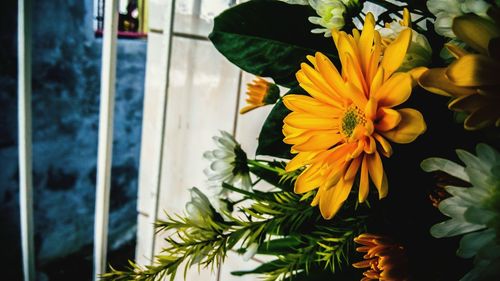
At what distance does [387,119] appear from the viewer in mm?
312

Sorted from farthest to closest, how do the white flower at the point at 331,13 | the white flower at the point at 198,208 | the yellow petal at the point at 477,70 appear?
1. the white flower at the point at 198,208
2. the white flower at the point at 331,13
3. the yellow petal at the point at 477,70

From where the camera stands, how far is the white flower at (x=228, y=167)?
64 cm

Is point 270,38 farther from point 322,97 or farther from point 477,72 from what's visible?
point 477,72

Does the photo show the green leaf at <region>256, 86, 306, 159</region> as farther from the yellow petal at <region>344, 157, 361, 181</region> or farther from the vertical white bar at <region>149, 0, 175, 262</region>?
the vertical white bar at <region>149, 0, 175, 262</region>

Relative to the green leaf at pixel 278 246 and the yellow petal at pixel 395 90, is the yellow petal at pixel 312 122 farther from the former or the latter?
the green leaf at pixel 278 246

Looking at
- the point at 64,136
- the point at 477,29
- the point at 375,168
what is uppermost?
the point at 477,29

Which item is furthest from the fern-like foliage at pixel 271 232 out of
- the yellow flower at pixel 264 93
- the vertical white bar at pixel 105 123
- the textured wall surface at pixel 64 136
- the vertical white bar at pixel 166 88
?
the textured wall surface at pixel 64 136

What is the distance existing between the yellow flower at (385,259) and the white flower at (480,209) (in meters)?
0.05

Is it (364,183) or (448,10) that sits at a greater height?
(448,10)

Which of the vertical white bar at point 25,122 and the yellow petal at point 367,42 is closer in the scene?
the yellow petal at point 367,42

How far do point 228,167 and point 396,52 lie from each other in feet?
1.25

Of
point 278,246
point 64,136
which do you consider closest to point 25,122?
point 278,246

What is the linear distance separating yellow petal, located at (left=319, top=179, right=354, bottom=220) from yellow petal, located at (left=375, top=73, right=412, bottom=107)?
0.25ft

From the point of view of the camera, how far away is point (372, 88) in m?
0.32
